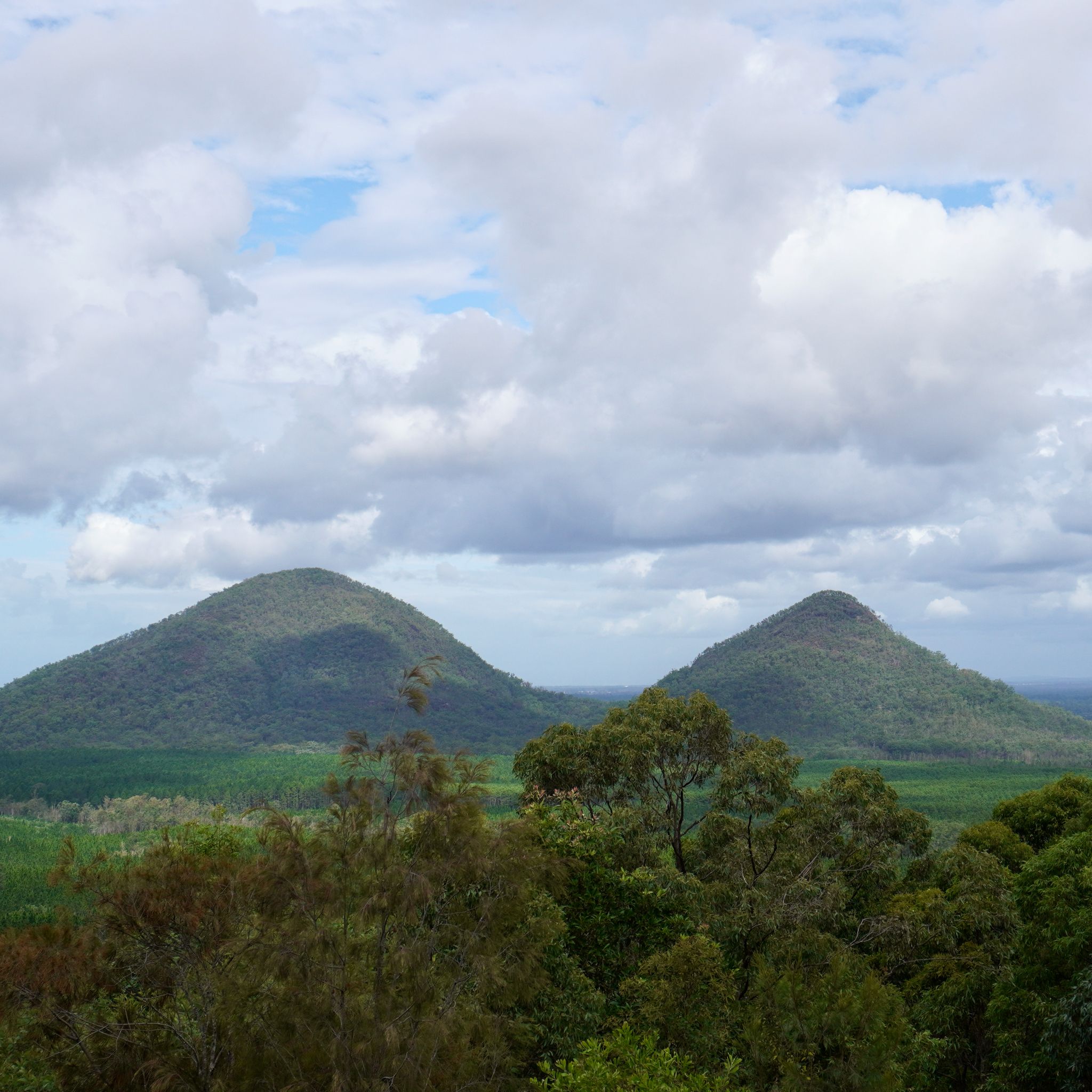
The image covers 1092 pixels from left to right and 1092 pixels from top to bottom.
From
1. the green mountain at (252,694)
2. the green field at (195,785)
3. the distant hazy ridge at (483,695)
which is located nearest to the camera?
the green field at (195,785)

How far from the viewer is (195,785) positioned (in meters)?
103

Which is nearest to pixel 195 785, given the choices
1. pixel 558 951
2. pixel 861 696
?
pixel 861 696

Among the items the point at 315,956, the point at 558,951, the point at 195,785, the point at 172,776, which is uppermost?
the point at 315,956

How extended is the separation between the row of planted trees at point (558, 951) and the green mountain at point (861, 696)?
10452 centimetres

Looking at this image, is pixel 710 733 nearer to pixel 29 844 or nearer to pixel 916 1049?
pixel 916 1049

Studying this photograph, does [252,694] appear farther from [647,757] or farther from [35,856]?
[647,757]

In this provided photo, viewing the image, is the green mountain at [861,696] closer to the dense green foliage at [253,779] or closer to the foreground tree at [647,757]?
the dense green foliage at [253,779]

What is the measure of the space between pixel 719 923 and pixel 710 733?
4252 millimetres

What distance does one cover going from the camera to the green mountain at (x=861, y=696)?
408ft

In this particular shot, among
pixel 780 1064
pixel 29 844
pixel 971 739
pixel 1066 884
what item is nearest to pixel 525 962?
pixel 780 1064

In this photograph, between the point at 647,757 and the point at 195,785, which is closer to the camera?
the point at 647,757

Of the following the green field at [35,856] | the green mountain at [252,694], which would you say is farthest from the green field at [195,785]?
the green mountain at [252,694]

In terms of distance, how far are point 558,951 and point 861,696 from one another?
444 feet

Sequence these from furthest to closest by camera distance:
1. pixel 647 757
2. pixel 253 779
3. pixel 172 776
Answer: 1. pixel 172 776
2. pixel 253 779
3. pixel 647 757
